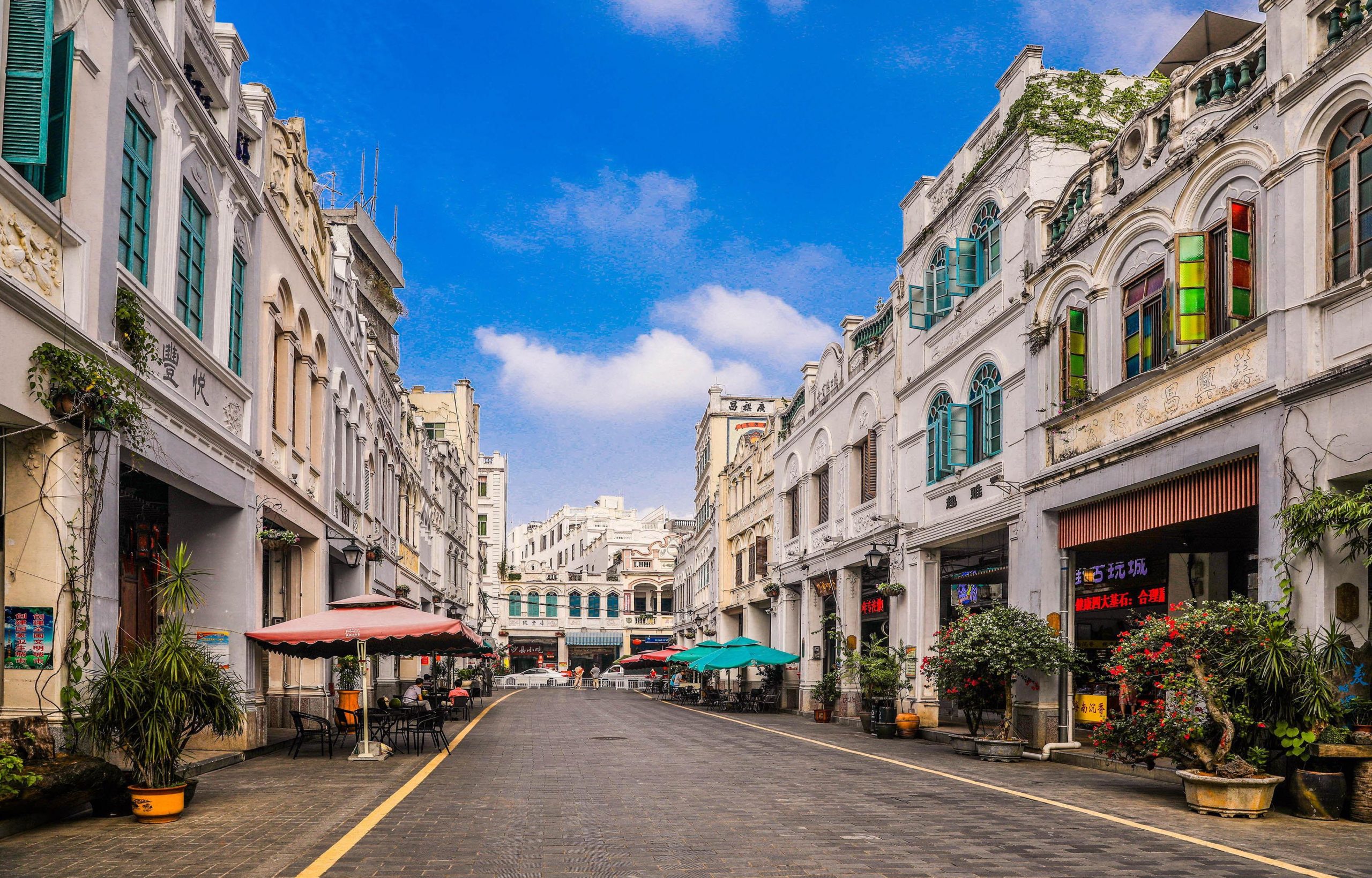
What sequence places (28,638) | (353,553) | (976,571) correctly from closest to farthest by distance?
(28,638), (353,553), (976,571)

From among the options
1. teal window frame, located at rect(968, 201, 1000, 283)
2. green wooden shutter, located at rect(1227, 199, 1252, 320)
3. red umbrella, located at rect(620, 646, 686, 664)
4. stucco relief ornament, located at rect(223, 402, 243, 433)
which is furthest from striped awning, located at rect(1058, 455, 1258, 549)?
red umbrella, located at rect(620, 646, 686, 664)

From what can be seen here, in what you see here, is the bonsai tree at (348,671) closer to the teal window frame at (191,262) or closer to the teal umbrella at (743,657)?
the teal window frame at (191,262)

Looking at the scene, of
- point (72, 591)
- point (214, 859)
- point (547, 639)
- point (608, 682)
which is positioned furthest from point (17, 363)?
point (547, 639)

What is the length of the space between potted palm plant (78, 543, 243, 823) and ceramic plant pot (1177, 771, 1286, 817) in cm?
941

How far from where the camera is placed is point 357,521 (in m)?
30.0

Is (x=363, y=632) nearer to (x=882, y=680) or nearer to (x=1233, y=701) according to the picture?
(x=1233, y=701)

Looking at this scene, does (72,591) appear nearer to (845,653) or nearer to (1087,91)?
(1087,91)

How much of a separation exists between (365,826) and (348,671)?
1490cm

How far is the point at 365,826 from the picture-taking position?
10688 millimetres

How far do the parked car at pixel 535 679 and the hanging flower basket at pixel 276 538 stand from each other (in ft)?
154

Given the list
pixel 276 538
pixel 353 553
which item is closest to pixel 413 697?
pixel 353 553

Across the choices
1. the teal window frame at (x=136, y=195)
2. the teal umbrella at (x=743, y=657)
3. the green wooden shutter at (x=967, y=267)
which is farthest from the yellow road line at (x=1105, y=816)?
the teal umbrella at (x=743, y=657)

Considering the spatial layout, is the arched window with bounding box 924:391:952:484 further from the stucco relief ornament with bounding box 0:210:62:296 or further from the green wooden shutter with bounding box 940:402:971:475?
the stucco relief ornament with bounding box 0:210:62:296

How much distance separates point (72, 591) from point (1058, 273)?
48.0 ft
